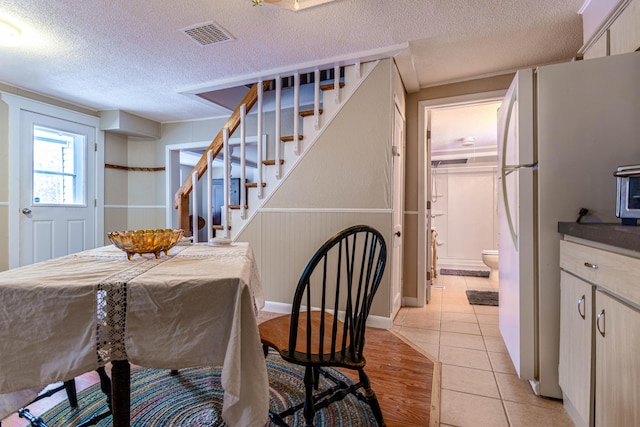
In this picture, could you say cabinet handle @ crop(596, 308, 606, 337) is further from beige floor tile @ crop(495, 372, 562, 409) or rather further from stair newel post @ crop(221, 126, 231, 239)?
stair newel post @ crop(221, 126, 231, 239)

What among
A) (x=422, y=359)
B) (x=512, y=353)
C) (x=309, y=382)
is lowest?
(x=422, y=359)

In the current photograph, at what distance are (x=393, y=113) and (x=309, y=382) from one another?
216 centimetres

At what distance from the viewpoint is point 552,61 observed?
107 inches

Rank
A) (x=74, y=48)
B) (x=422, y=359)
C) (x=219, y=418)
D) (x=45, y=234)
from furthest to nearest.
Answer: (x=45, y=234) < (x=74, y=48) < (x=422, y=359) < (x=219, y=418)

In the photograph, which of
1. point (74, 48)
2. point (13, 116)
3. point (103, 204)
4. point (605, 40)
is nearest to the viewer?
point (605, 40)

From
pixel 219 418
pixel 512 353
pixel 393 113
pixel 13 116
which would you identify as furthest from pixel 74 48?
pixel 512 353

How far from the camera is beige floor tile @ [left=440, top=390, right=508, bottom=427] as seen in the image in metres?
1.47

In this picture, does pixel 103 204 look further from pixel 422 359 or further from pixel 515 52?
pixel 515 52

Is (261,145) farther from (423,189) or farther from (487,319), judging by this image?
(487,319)

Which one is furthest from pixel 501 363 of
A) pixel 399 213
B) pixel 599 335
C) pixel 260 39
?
pixel 260 39

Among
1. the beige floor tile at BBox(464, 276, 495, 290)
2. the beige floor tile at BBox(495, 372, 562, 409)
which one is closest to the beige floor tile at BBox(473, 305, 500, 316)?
the beige floor tile at BBox(464, 276, 495, 290)

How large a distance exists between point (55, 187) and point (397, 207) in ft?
12.9

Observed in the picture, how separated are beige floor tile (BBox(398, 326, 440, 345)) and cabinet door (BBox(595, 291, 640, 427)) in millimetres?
1269

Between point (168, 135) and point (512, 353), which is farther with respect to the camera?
point (168, 135)
